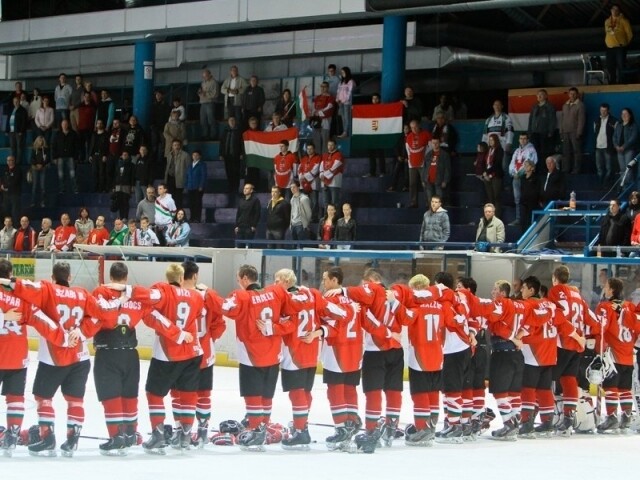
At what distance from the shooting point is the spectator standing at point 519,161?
20.2 meters

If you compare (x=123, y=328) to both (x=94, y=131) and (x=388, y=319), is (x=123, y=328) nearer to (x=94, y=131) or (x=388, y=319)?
(x=388, y=319)

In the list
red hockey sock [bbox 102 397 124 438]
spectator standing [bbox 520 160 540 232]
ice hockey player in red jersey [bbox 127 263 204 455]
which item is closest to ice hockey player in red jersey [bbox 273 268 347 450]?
ice hockey player in red jersey [bbox 127 263 204 455]

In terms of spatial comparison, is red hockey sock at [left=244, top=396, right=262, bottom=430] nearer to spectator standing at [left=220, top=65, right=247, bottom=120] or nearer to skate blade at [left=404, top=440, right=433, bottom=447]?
skate blade at [left=404, top=440, right=433, bottom=447]

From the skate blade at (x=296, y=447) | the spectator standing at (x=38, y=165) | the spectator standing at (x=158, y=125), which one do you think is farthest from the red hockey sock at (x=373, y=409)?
the spectator standing at (x=38, y=165)

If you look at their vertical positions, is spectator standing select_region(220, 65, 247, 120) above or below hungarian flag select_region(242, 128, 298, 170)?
above

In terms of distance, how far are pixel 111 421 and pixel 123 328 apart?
777mm

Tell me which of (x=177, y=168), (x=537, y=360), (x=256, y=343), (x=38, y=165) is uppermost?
(x=38, y=165)

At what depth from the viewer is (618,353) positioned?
13.3m

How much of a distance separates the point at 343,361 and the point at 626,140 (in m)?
10.1

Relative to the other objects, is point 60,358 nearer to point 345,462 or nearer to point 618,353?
point 345,462

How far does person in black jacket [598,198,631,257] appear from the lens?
681 inches

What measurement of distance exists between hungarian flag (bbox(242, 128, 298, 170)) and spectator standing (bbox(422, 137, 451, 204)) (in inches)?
133

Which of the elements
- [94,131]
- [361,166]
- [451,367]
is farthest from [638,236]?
[94,131]

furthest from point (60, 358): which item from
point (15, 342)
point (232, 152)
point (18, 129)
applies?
point (18, 129)
